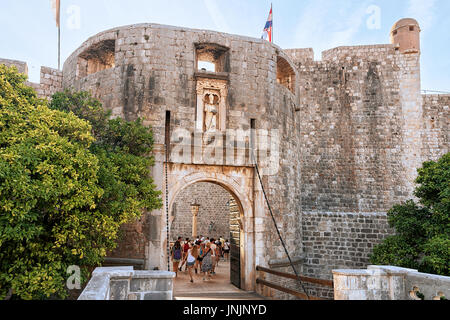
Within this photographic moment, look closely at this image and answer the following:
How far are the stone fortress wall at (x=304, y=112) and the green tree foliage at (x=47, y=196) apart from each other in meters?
2.33

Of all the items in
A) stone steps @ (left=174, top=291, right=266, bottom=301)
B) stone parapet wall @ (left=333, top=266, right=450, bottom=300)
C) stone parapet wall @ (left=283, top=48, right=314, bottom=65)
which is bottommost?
stone steps @ (left=174, top=291, right=266, bottom=301)

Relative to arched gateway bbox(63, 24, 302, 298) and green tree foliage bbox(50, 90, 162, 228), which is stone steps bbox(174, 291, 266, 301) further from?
green tree foliage bbox(50, 90, 162, 228)

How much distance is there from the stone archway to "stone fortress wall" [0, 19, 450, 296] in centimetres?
14

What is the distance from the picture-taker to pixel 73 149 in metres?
6.40

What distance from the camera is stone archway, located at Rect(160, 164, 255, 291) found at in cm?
983

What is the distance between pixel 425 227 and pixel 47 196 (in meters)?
9.40

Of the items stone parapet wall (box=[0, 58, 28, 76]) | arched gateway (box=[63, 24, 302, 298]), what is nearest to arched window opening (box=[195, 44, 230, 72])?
arched gateway (box=[63, 24, 302, 298])

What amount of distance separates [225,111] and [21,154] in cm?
584

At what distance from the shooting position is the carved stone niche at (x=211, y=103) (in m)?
10.1

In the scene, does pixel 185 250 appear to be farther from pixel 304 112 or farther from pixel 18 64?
pixel 18 64

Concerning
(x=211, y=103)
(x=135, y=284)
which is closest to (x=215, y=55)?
(x=211, y=103)

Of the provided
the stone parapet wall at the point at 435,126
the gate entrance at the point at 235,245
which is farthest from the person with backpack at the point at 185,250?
the stone parapet wall at the point at 435,126

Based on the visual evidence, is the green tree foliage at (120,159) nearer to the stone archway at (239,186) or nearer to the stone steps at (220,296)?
the stone archway at (239,186)
